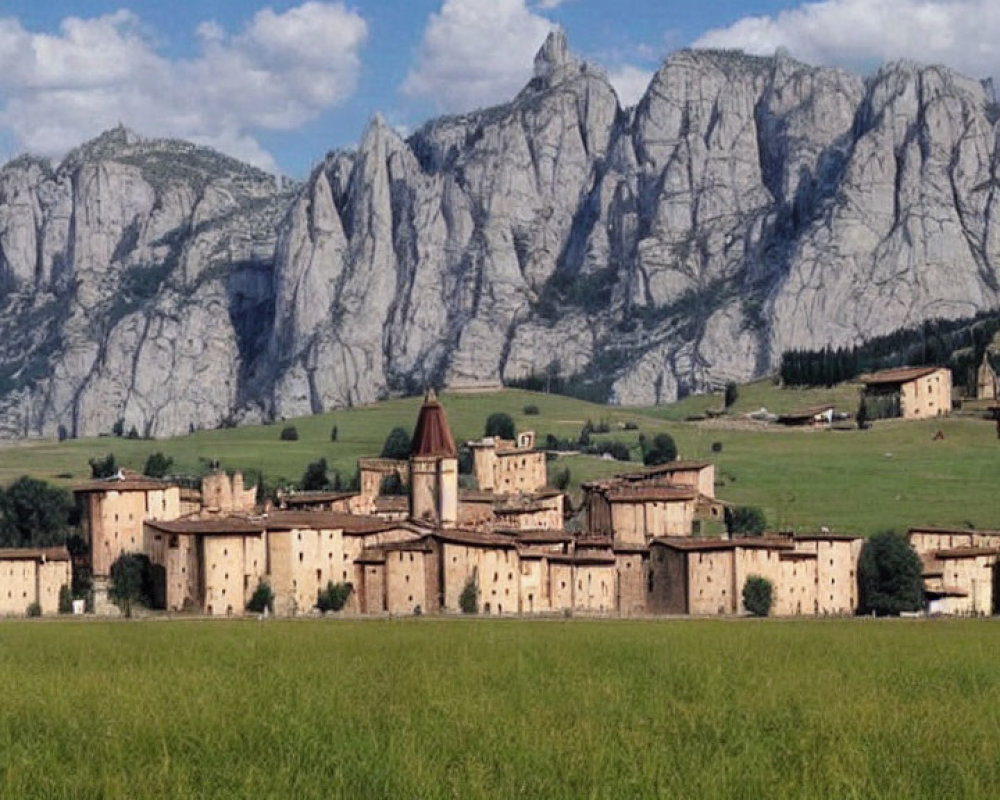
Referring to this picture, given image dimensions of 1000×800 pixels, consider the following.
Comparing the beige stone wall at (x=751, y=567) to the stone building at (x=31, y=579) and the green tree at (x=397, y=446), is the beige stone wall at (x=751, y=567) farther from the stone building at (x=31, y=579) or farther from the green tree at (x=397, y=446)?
the green tree at (x=397, y=446)

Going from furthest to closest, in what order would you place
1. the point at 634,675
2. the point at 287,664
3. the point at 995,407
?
the point at 995,407
the point at 287,664
the point at 634,675

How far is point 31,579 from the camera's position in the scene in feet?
353

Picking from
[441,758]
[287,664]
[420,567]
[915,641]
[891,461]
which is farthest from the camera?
[891,461]

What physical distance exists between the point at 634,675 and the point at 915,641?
1938 cm

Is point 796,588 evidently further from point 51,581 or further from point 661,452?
point 661,452

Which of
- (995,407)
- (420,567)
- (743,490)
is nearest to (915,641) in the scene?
(420,567)

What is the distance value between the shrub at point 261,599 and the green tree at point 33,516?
30.8 m

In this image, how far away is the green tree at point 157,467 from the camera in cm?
17125

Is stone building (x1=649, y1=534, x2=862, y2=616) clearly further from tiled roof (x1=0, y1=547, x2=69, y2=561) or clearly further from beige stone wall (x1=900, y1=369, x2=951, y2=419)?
beige stone wall (x1=900, y1=369, x2=951, y2=419)

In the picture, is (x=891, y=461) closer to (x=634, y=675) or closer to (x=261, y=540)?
(x=261, y=540)

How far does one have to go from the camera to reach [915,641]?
6412cm

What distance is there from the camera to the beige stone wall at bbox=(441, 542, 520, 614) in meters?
104

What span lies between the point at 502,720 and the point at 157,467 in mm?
140511

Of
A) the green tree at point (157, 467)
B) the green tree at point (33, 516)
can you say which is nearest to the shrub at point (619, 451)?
the green tree at point (157, 467)
